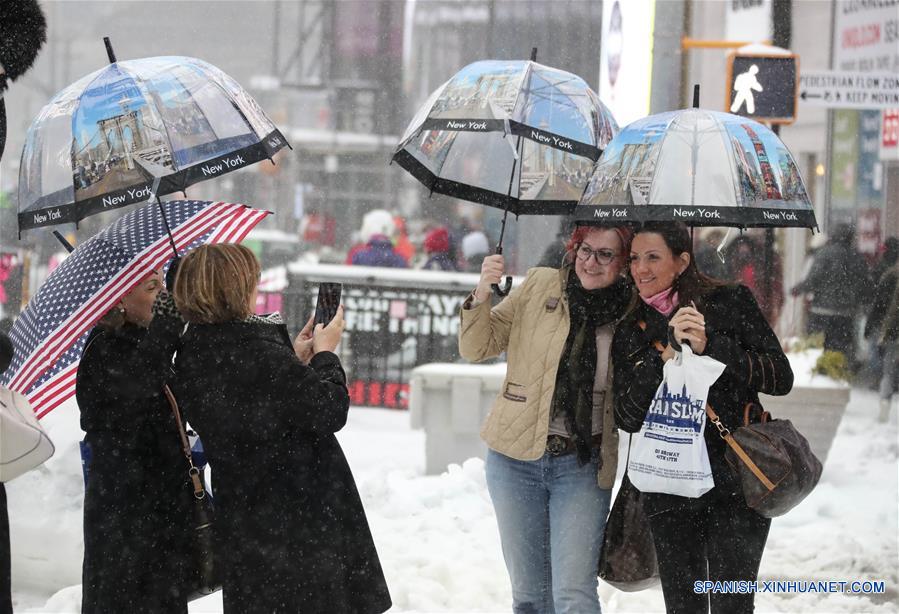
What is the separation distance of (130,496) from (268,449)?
2.10ft

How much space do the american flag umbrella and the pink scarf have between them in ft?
4.69

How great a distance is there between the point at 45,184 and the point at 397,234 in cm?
1542

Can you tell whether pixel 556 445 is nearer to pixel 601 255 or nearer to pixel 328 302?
pixel 601 255

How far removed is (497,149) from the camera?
4848 mm

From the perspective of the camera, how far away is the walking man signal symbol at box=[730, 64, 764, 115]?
29.2ft

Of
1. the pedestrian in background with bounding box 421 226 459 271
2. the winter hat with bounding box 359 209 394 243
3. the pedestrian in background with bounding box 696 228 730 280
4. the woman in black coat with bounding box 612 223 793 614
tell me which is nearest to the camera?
the woman in black coat with bounding box 612 223 793 614

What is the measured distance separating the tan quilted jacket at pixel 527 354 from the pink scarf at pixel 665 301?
226 mm

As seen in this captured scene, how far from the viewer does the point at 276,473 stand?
12.1ft

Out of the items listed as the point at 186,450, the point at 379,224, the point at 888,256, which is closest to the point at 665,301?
the point at 186,450

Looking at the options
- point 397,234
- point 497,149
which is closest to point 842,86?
point 497,149

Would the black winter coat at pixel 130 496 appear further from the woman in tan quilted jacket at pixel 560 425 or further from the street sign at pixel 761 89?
the street sign at pixel 761 89

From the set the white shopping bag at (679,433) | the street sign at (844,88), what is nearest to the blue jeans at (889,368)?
the street sign at (844,88)

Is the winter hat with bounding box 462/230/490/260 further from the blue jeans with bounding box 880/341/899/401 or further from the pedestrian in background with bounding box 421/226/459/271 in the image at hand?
the blue jeans with bounding box 880/341/899/401

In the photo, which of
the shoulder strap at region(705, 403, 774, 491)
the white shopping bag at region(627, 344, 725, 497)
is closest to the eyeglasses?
the white shopping bag at region(627, 344, 725, 497)
